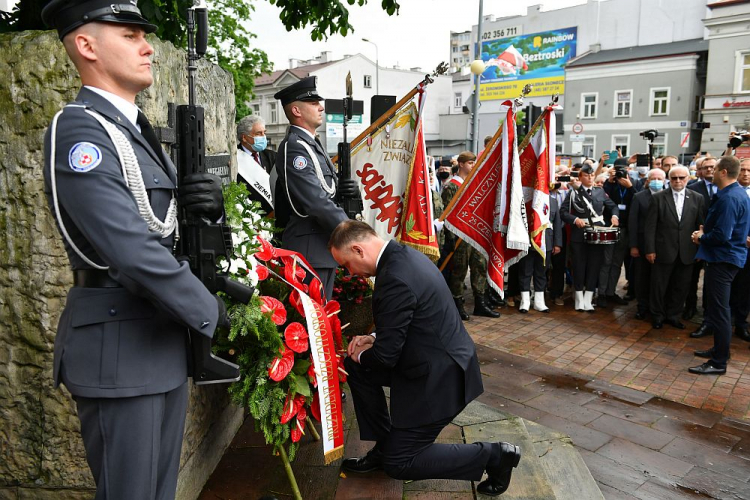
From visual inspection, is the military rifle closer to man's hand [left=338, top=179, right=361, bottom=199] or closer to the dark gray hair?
man's hand [left=338, top=179, right=361, bottom=199]

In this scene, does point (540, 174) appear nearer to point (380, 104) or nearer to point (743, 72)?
point (380, 104)

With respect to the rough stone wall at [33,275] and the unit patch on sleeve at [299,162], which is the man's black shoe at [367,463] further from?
the unit patch on sleeve at [299,162]

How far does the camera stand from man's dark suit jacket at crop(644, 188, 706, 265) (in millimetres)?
7652

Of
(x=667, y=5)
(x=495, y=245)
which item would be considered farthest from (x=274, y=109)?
(x=495, y=245)

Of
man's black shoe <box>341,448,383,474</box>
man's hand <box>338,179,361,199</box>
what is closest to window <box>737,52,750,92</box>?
man's hand <box>338,179,361,199</box>

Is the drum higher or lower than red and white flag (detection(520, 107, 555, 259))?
lower

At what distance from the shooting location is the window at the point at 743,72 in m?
31.3

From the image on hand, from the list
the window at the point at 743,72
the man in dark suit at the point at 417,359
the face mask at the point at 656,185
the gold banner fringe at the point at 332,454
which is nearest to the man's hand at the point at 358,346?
the man in dark suit at the point at 417,359

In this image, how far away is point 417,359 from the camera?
10.4 ft

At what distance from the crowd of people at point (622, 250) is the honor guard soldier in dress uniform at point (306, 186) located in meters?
3.75

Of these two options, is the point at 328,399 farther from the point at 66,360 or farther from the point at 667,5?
the point at 667,5

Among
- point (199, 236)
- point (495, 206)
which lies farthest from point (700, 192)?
point (199, 236)

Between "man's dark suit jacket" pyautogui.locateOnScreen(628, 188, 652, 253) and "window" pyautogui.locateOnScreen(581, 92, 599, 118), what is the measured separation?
3475 cm

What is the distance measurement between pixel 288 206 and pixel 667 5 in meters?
43.9
